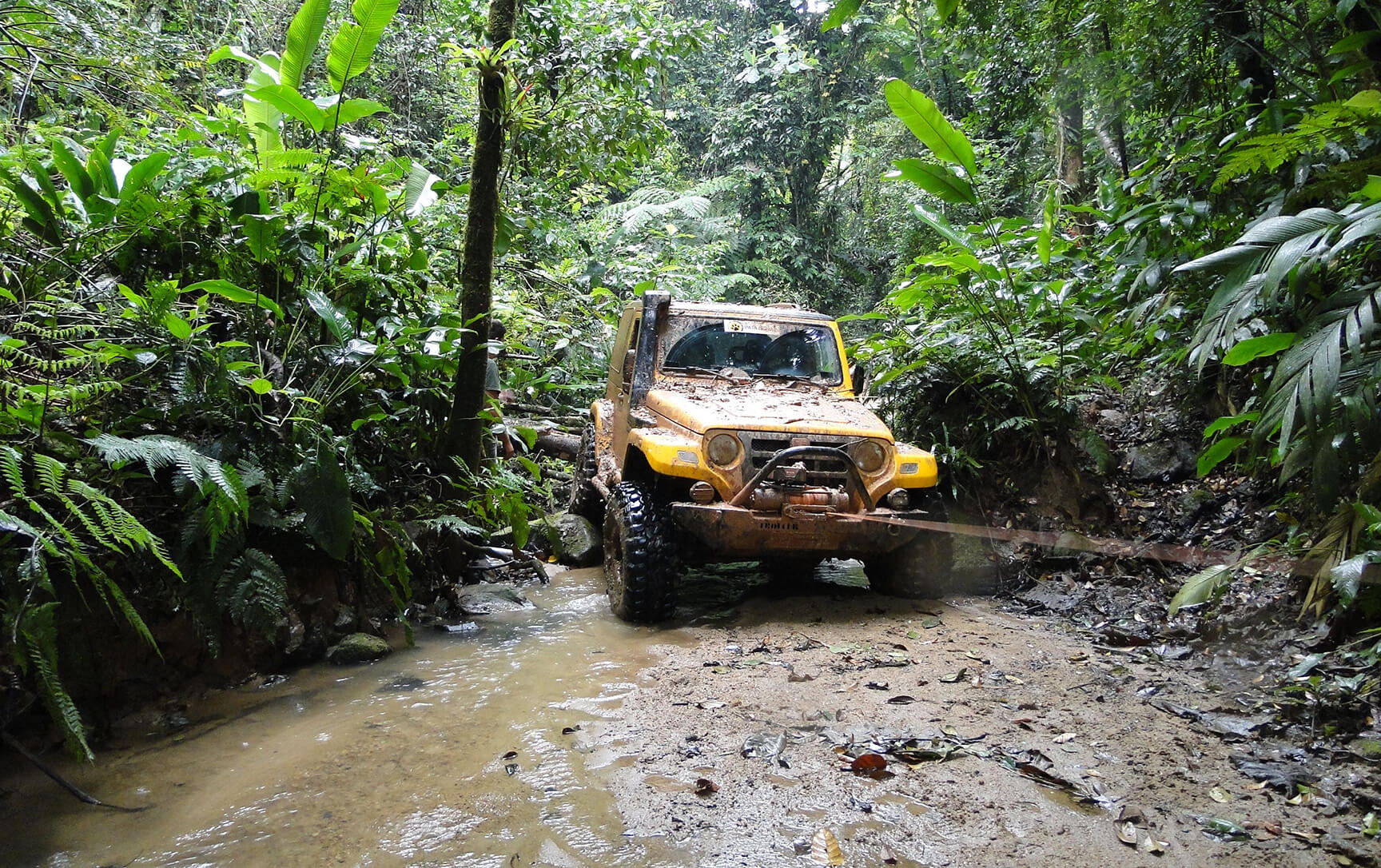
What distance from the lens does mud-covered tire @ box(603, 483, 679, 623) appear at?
450cm

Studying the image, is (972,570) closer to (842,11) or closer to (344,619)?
(344,619)

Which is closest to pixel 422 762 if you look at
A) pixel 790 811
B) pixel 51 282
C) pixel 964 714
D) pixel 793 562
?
pixel 790 811

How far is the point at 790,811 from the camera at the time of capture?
252 cm

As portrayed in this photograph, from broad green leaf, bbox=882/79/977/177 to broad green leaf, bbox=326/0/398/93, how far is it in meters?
3.00

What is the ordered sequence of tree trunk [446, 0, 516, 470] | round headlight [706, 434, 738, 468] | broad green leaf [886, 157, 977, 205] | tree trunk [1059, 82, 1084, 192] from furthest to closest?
tree trunk [1059, 82, 1084, 192], broad green leaf [886, 157, 977, 205], tree trunk [446, 0, 516, 470], round headlight [706, 434, 738, 468]

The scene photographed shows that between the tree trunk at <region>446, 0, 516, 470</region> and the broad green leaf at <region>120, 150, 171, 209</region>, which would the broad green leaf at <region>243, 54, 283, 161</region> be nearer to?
the broad green leaf at <region>120, 150, 171, 209</region>

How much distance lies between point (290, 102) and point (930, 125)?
12.6ft

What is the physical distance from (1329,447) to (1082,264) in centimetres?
417

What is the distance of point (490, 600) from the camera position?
514cm

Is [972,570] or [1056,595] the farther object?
[972,570]

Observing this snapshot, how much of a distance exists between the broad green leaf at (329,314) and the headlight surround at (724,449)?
1.98 meters

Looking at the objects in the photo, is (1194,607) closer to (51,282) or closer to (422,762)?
(422,762)

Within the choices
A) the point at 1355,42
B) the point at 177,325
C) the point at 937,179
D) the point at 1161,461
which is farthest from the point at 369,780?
the point at 1355,42

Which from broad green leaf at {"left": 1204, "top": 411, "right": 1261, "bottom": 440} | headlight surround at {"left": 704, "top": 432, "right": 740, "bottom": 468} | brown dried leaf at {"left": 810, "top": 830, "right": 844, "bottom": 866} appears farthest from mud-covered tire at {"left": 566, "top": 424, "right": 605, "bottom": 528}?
brown dried leaf at {"left": 810, "top": 830, "right": 844, "bottom": 866}
